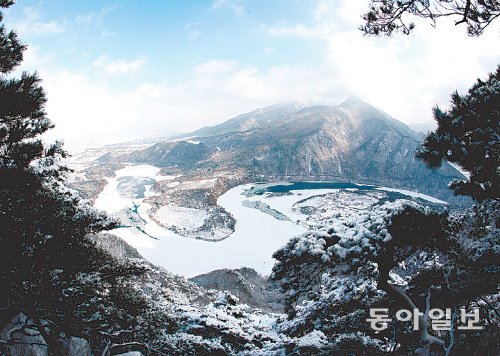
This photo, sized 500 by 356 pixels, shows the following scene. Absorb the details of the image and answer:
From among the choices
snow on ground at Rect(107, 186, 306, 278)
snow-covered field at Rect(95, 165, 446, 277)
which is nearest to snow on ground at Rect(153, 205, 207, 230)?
snow-covered field at Rect(95, 165, 446, 277)

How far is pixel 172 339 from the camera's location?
9.39m

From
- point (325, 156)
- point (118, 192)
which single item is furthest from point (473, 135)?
point (325, 156)

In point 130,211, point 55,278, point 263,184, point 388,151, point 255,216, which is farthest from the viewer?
point 388,151

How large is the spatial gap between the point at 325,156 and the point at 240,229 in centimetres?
9793

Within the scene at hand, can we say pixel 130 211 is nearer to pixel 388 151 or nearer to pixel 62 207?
pixel 62 207

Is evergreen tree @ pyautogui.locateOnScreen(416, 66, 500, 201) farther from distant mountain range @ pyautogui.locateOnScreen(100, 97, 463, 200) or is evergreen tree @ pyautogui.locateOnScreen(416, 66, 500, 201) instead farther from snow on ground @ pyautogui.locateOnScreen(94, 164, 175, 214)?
distant mountain range @ pyautogui.locateOnScreen(100, 97, 463, 200)

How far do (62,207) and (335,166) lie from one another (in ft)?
466

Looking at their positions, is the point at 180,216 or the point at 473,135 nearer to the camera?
the point at 473,135

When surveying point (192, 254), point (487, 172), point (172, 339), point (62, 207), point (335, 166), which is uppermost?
point (335, 166)

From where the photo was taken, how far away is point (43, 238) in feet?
18.4

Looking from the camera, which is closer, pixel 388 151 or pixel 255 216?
pixel 255 216

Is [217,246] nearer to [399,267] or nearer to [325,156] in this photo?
[399,267]

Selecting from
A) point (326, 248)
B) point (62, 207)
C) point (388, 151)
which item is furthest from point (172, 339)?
point (388, 151)

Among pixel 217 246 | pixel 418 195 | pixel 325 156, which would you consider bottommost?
pixel 418 195
